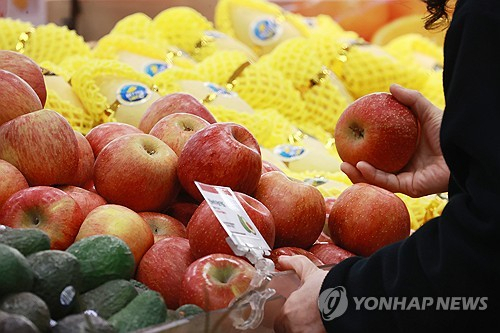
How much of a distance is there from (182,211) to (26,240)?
0.55 m

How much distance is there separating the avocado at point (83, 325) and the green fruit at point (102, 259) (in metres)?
0.14

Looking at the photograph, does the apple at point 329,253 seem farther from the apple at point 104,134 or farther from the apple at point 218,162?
the apple at point 104,134

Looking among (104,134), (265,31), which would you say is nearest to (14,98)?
(104,134)

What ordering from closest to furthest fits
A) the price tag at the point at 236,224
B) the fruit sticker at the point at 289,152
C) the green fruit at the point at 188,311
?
1. the green fruit at the point at 188,311
2. the price tag at the point at 236,224
3. the fruit sticker at the point at 289,152

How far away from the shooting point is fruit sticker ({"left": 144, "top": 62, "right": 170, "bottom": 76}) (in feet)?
10.5

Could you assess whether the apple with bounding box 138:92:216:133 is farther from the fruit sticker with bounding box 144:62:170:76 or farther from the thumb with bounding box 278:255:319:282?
the fruit sticker with bounding box 144:62:170:76

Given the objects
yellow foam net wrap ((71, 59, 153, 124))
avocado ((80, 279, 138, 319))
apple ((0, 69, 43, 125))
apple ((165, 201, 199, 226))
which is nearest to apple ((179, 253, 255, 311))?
avocado ((80, 279, 138, 319))

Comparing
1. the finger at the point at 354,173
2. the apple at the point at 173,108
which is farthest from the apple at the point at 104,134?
the finger at the point at 354,173

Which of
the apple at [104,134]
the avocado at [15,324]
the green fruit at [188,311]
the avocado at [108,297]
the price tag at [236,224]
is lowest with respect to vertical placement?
the apple at [104,134]

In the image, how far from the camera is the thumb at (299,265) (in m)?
1.45

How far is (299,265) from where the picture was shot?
1.48 meters

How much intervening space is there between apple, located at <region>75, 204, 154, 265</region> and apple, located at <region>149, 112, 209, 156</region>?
0.96 feet

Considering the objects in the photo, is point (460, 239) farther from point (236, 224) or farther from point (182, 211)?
point (182, 211)

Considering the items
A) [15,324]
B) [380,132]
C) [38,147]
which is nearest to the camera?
[15,324]
